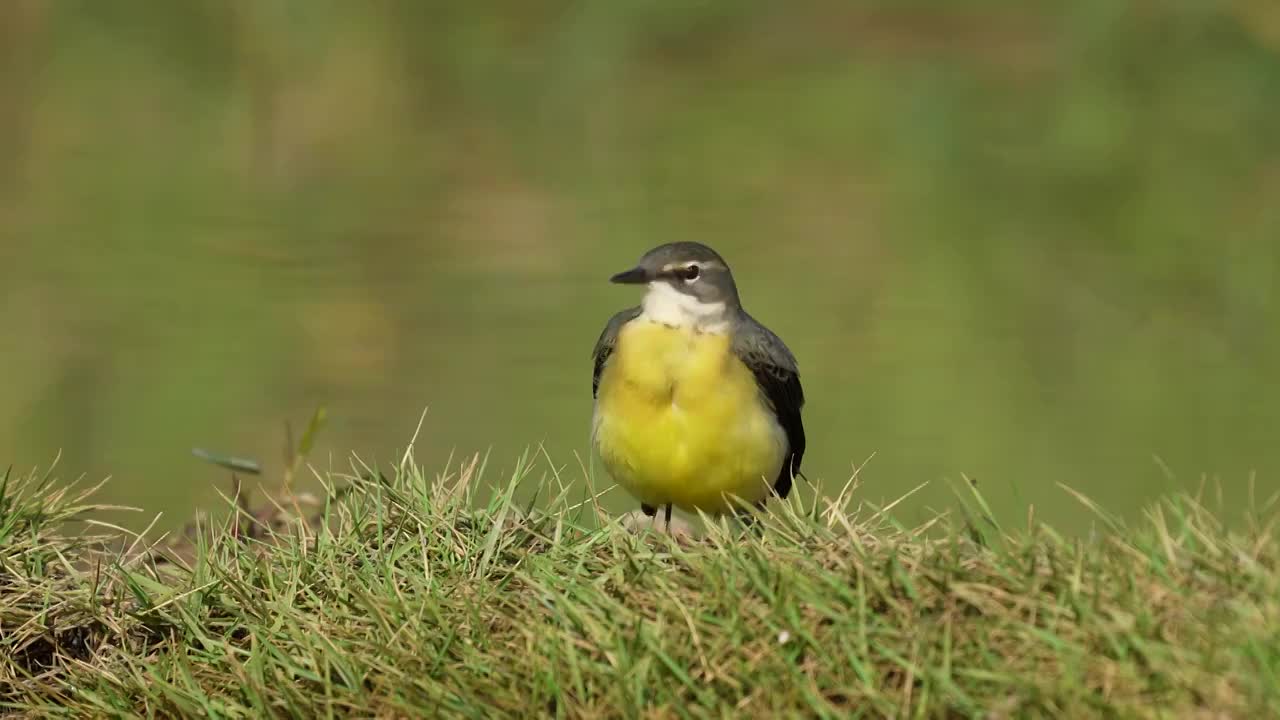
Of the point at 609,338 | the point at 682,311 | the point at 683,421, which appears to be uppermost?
the point at 682,311

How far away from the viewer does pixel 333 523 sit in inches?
210

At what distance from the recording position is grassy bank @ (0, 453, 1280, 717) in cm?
363

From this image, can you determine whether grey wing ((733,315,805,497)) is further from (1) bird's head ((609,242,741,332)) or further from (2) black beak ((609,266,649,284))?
(2) black beak ((609,266,649,284))

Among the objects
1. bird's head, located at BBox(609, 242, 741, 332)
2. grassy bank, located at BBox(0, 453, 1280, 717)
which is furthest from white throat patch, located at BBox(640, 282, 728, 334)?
grassy bank, located at BBox(0, 453, 1280, 717)

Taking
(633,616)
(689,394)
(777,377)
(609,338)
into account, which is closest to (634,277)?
(609,338)

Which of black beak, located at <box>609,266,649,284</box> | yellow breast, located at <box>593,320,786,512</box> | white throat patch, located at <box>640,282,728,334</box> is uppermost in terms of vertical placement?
black beak, located at <box>609,266,649,284</box>

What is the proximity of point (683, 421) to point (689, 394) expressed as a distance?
3.5 inches

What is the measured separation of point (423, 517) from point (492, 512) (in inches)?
7.1

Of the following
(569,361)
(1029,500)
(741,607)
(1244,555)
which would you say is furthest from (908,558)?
(569,361)

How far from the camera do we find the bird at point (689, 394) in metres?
5.98

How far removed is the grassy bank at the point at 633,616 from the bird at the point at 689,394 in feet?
3.93

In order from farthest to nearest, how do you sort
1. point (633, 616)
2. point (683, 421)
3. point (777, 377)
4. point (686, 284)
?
point (777, 377) → point (686, 284) → point (683, 421) → point (633, 616)

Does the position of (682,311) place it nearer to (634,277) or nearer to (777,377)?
(634,277)

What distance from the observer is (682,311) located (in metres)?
6.11
